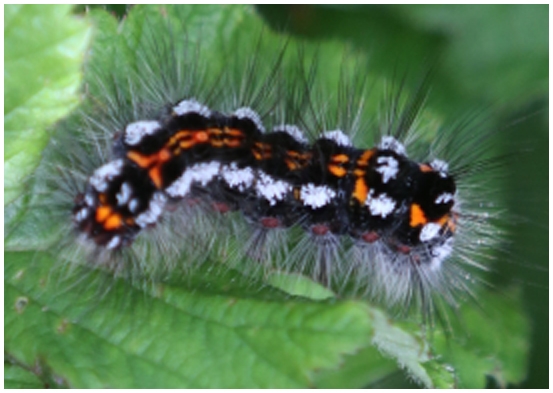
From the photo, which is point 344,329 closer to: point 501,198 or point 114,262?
point 114,262

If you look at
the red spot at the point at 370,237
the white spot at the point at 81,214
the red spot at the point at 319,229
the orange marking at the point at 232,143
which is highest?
the orange marking at the point at 232,143

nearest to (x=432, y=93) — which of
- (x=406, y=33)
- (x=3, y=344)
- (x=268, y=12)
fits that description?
(x=406, y=33)

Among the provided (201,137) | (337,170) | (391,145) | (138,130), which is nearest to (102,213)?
(138,130)

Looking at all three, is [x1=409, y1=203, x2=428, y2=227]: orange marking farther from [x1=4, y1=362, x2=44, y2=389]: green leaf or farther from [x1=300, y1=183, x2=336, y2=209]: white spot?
[x1=4, y1=362, x2=44, y2=389]: green leaf

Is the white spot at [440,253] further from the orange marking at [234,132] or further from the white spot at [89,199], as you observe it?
the white spot at [89,199]

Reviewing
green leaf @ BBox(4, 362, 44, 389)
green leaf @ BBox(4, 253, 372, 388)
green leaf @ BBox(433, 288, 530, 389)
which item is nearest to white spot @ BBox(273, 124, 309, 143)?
green leaf @ BBox(4, 253, 372, 388)

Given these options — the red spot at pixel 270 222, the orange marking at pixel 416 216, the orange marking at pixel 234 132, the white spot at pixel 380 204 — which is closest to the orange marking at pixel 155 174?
the orange marking at pixel 234 132

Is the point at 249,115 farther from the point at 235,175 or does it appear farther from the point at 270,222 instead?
the point at 270,222
